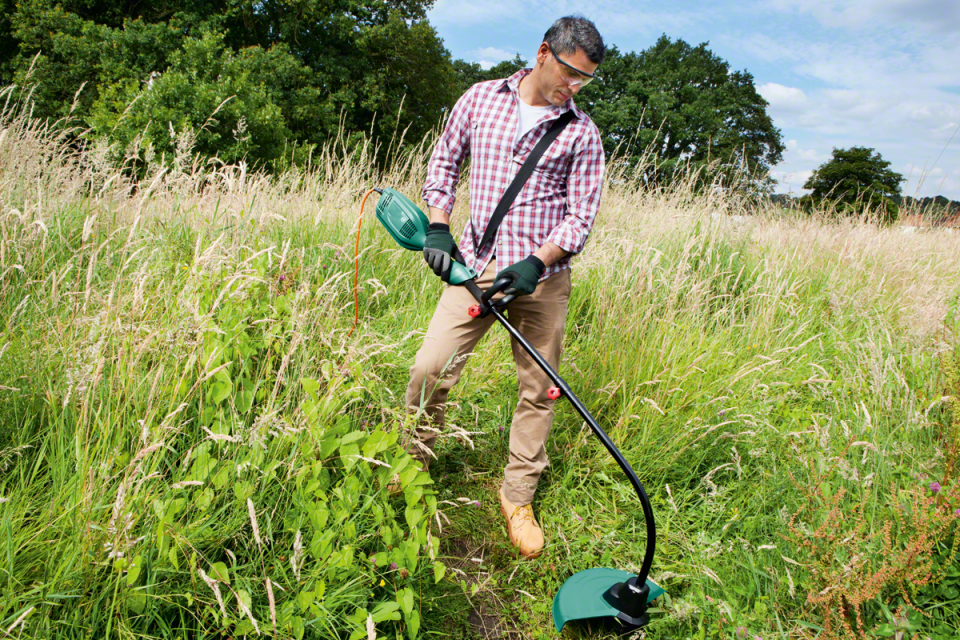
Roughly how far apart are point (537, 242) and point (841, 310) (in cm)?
329

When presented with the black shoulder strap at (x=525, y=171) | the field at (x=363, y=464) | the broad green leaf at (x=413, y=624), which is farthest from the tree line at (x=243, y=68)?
the broad green leaf at (x=413, y=624)

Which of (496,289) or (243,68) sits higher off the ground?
(243,68)

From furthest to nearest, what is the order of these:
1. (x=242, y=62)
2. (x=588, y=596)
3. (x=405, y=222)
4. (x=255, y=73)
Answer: (x=255, y=73), (x=242, y=62), (x=405, y=222), (x=588, y=596)

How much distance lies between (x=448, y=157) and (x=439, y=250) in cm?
54

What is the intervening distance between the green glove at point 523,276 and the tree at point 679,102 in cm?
2967

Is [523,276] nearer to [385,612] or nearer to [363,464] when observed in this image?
[363,464]

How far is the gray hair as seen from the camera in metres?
2.04

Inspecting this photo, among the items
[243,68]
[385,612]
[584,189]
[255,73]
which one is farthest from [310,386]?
[255,73]

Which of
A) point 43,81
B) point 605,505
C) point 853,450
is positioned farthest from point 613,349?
point 43,81

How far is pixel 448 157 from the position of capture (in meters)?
2.38

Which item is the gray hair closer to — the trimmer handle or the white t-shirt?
the white t-shirt

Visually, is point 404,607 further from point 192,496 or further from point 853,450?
point 853,450

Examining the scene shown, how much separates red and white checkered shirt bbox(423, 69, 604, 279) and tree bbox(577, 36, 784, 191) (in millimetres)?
29273

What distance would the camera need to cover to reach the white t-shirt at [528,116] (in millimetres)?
2191
